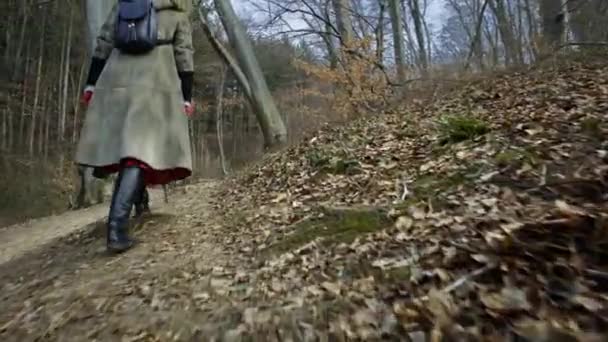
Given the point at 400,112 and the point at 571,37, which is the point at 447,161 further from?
the point at 571,37

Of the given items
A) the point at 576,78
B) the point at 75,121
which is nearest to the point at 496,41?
the point at 576,78

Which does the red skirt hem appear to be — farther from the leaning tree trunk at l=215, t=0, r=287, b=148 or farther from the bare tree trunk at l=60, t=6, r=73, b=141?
the bare tree trunk at l=60, t=6, r=73, b=141

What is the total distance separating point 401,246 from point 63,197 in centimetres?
1565

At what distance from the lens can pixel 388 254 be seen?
2773mm

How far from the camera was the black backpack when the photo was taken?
13.0 ft

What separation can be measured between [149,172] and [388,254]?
90.4 inches

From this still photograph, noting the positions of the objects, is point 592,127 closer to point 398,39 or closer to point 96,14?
point 96,14

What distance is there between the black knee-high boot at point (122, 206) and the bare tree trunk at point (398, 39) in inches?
331

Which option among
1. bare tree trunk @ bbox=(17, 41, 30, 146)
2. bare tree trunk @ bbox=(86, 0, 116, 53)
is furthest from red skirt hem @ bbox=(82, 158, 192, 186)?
bare tree trunk @ bbox=(17, 41, 30, 146)

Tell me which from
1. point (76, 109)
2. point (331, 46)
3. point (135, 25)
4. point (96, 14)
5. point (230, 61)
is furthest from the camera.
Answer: point (76, 109)

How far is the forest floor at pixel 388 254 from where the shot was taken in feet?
6.47

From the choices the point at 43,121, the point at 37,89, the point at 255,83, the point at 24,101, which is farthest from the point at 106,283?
the point at 43,121

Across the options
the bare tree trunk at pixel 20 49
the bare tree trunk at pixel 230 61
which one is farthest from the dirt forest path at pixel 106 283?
the bare tree trunk at pixel 20 49

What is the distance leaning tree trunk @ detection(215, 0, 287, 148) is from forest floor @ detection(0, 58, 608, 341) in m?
4.60
